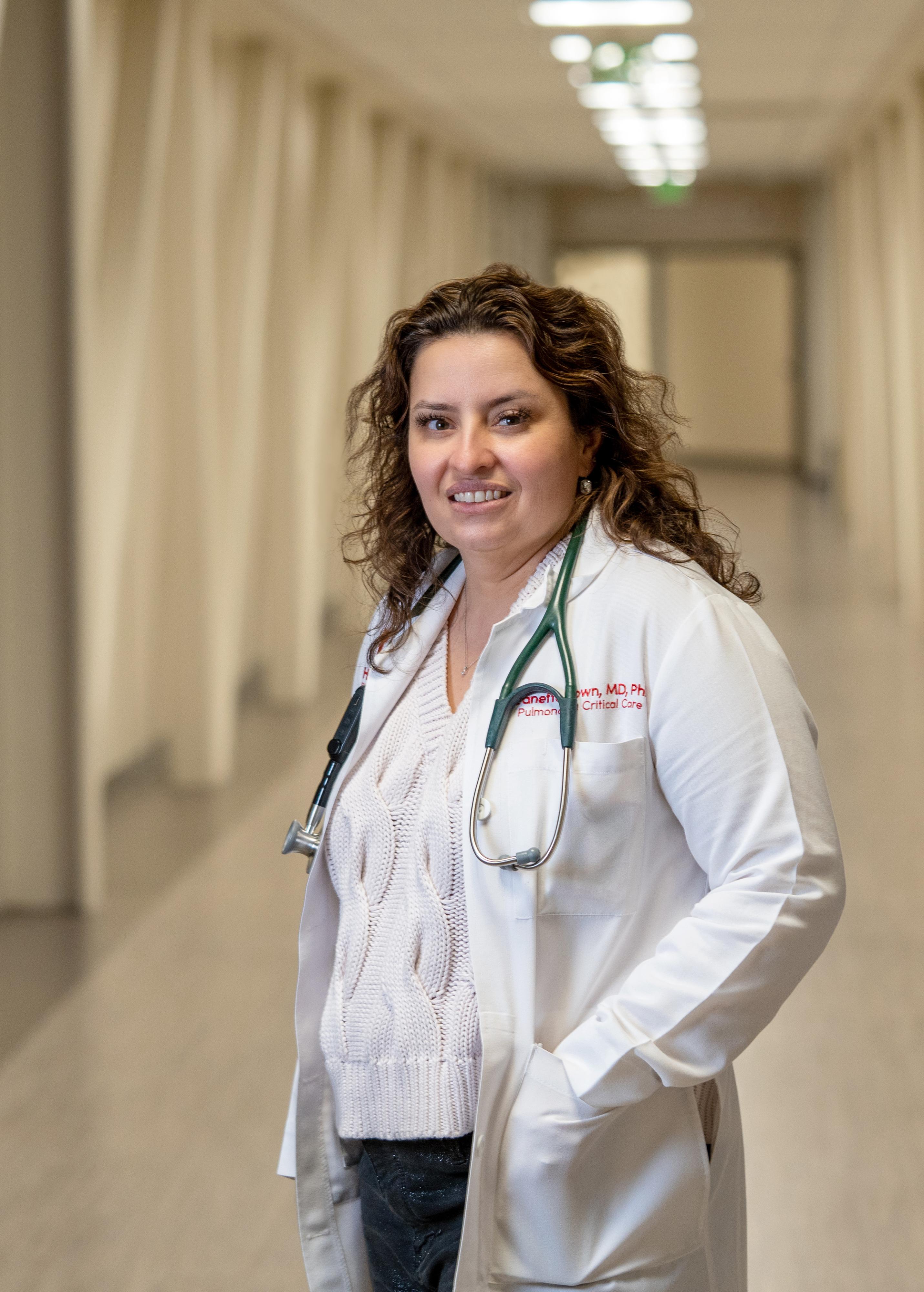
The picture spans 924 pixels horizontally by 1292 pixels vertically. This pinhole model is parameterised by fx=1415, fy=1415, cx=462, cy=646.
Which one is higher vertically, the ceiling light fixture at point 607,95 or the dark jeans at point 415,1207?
the ceiling light fixture at point 607,95

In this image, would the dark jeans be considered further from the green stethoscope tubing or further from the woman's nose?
the woman's nose

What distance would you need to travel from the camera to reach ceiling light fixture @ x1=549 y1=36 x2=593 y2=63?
28.1ft

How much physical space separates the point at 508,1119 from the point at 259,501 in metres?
7.29

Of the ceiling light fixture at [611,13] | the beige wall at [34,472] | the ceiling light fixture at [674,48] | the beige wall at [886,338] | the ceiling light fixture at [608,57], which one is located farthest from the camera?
the beige wall at [886,338]

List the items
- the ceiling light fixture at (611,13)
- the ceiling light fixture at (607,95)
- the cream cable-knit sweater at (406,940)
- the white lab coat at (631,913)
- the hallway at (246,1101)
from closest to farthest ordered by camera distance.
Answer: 1. the white lab coat at (631,913)
2. the cream cable-knit sweater at (406,940)
3. the hallway at (246,1101)
4. the ceiling light fixture at (611,13)
5. the ceiling light fixture at (607,95)

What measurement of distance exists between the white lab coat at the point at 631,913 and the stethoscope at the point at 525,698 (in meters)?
0.01

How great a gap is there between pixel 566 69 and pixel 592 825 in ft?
29.6

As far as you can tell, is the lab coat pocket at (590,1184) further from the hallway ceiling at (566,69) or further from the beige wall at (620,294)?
the hallway ceiling at (566,69)

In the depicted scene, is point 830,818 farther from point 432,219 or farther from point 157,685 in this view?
point 432,219

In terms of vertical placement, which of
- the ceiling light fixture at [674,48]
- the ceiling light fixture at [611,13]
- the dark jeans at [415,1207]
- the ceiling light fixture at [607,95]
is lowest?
the dark jeans at [415,1207]

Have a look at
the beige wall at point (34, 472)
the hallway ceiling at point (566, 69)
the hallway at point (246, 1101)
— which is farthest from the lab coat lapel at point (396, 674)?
the hallway ceiling at point (566, 69)

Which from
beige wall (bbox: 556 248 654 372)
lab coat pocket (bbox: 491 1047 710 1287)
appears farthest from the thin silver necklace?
lab coat pocket (bbox: 491 1047 710 1287)

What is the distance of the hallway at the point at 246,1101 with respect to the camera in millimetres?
2869

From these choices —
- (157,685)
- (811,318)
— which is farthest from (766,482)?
(157,685)
